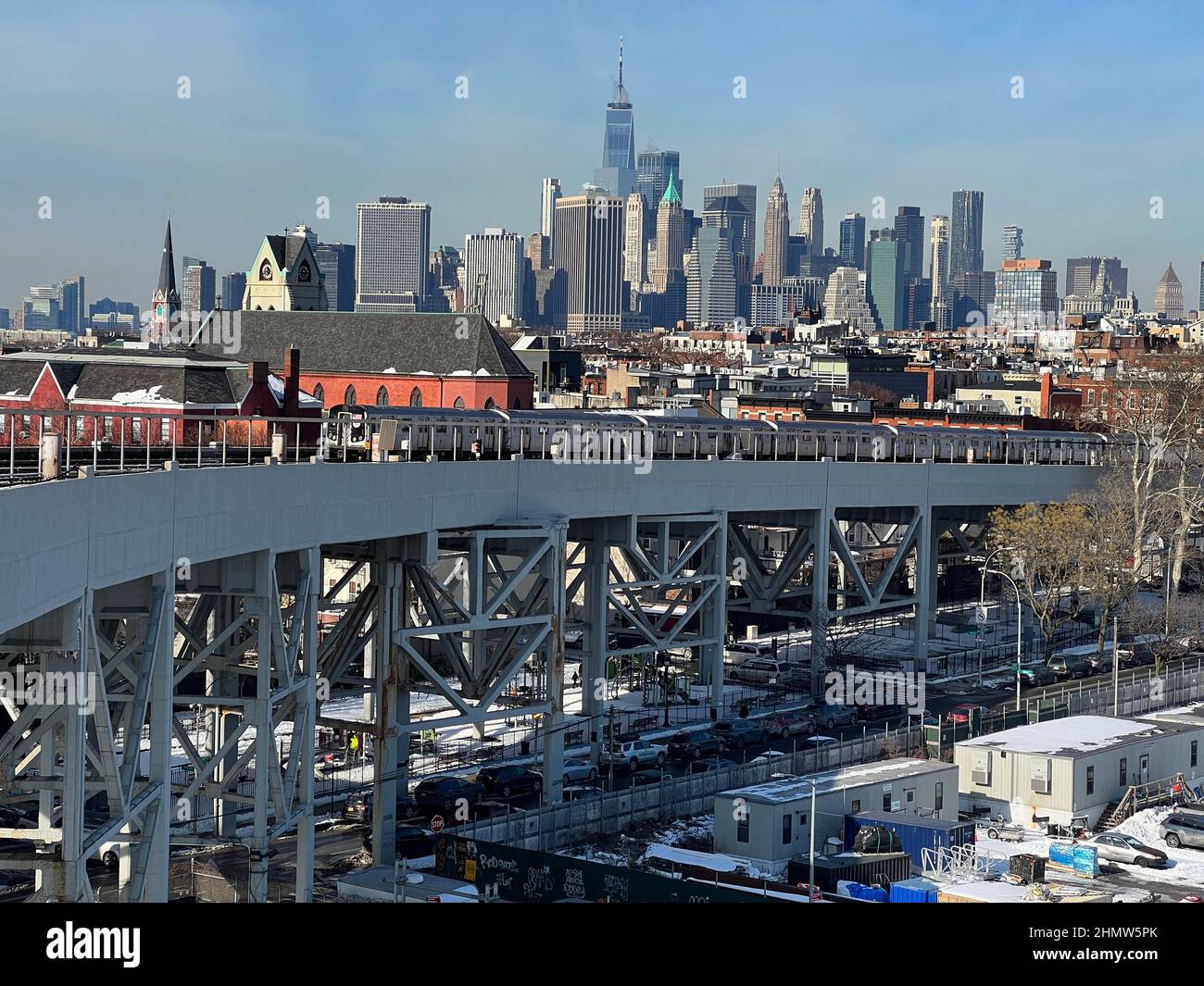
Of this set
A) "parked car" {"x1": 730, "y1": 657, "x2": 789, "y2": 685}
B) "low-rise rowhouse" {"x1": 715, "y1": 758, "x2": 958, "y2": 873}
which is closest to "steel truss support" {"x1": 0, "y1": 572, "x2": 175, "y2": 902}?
"low-rise rowhouse" {"x1": 715, "y1": 758, "x2": 958, "y2": 873}

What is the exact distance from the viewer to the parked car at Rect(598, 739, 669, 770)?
4688 cm

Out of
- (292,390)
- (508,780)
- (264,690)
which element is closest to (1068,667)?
(508,780)

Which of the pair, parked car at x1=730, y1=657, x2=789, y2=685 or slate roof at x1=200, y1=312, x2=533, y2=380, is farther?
slate roof at x1=200, y1=312, x2=533, y2=380

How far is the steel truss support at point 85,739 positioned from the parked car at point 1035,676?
39134 mm

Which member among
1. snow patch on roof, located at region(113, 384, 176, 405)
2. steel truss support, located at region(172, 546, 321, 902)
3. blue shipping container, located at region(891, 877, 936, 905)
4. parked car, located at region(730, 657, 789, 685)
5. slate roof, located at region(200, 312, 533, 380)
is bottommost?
parked car, located at region(730, 657, 789, 685)

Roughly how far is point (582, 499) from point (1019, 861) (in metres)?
16.2

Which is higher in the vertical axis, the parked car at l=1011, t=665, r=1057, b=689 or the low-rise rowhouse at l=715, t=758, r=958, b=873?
the low-rise rowhouse at l=715, t=758, r=958, b=873

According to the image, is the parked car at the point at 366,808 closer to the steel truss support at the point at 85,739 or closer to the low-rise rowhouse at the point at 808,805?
the low-rise rowhouse at the point at 808,805

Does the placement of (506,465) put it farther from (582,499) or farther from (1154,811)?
(1154,811)

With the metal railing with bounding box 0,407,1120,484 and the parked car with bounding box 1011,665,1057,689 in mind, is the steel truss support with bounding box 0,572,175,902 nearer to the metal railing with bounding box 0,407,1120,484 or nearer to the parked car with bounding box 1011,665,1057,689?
the metal railing with bounding box 0,407,1120,484

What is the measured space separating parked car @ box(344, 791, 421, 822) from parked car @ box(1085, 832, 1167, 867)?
15.8 m

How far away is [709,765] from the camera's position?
46.1 m

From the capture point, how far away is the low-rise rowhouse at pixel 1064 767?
136ft

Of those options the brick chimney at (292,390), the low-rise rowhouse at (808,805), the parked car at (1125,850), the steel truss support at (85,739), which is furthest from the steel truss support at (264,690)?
the brick chimney at (292,390)
